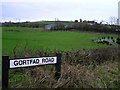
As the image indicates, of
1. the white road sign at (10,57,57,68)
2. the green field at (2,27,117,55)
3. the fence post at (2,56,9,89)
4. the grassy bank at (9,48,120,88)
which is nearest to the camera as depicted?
the fence post at (2,56,9,89)

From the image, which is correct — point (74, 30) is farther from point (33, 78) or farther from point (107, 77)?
point (33, 78)

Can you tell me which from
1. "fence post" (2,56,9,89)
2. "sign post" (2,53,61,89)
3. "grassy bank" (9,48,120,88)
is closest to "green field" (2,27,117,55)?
"grassy bank" (9,48,120,88)

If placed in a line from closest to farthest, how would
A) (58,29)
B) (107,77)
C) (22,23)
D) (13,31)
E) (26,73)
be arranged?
(26,73)
(107,77)
(13,31)
(22,23)
(58,29)

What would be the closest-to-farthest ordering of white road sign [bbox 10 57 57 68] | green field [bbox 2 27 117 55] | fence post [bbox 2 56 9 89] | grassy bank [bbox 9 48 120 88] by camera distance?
fence post [bbox 2 56 9 89] < white road sign [bbox 10 57 57 68] < grassy bank [bbox 9 48 120 88] < green field [bbox 2 27 117 55]

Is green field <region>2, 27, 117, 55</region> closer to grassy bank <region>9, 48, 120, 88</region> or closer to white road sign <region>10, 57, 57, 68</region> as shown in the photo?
grassy bank <region>9, 48, 120, 88</region>

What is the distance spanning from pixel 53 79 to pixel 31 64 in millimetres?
930

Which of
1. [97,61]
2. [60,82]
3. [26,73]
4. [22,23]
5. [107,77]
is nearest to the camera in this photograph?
[60,82]

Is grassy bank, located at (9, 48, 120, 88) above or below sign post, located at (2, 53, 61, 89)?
below

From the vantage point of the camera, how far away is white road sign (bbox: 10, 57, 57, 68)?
787 centimetres

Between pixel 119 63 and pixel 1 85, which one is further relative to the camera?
pixel 119 63

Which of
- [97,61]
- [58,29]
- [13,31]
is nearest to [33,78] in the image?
[97,61]

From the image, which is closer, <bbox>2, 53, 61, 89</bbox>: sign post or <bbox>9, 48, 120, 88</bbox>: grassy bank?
<bbox>2, 53, 61, 89</bbox>: sign post

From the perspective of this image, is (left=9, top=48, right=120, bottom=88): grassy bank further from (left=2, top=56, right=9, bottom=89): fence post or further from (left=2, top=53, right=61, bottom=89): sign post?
(left=2, top=56, right=9, bottom=89): fence post

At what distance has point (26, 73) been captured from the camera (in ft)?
30.7
